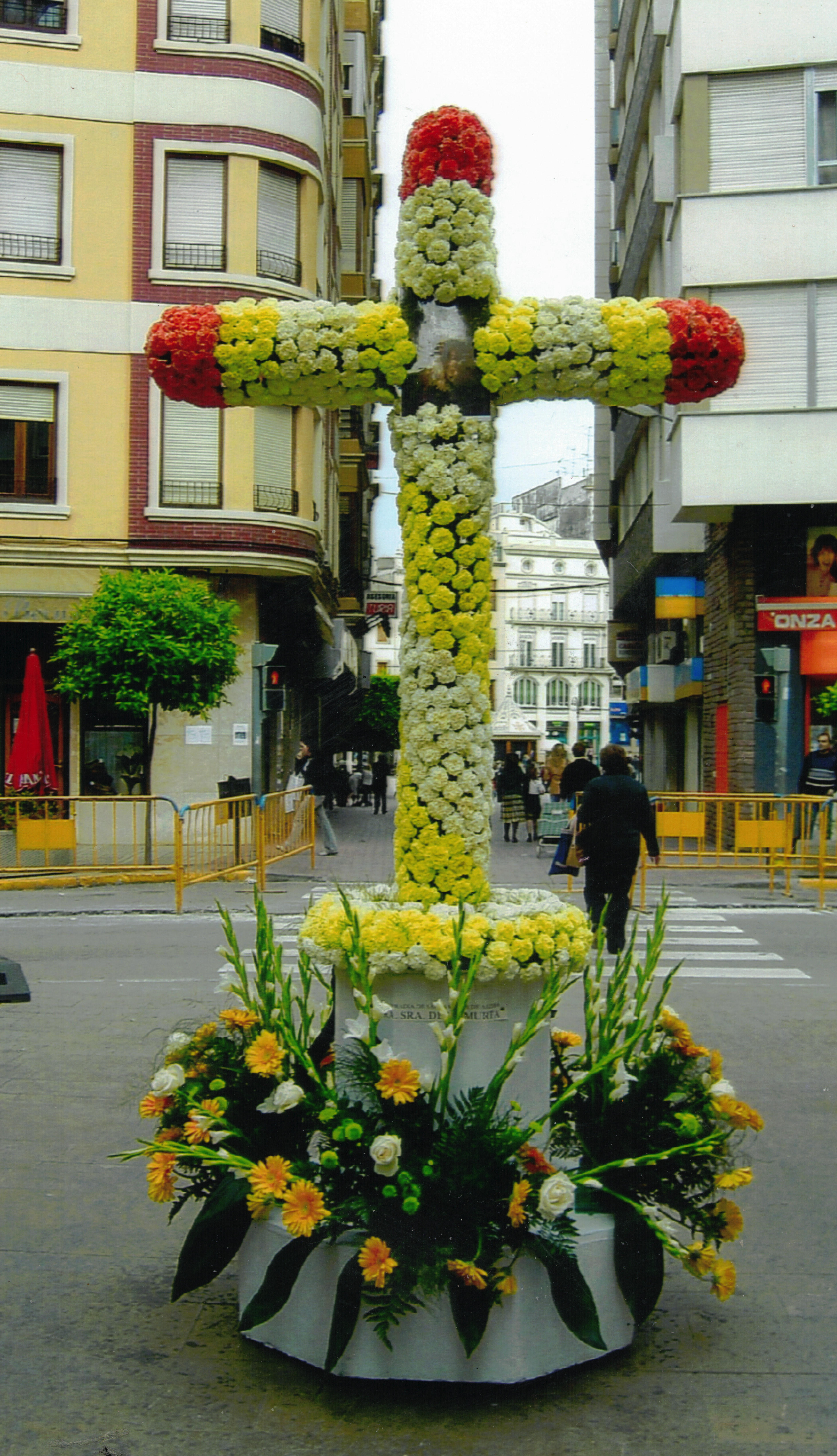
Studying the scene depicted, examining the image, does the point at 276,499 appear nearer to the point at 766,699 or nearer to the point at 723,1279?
the point at 766,699

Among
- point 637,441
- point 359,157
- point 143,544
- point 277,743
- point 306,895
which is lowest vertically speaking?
point 306,895

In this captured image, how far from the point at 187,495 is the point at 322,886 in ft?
30.4

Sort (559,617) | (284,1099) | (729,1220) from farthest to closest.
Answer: (559,617)
(729,1220)
(284,1099)

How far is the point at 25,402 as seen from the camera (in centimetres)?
2494

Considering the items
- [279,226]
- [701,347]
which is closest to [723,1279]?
[701,347]

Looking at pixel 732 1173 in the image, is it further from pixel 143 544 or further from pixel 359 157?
pixel 359 157

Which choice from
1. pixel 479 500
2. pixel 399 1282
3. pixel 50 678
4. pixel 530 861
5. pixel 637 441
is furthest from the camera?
pixel 637 441

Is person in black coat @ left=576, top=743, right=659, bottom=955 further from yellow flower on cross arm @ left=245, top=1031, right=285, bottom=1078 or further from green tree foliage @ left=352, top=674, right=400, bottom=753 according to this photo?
green tree foliage @ left=352, top=674, right=400, bottom=753

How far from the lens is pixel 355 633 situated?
52875 mm

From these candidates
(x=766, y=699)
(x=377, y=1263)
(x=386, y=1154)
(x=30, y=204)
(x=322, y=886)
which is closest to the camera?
(x=377, y=1263)

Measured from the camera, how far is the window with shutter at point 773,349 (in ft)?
72.9

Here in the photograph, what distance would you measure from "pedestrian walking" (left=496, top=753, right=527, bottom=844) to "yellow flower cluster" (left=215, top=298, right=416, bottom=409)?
22.3 m

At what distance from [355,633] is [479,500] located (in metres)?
48.1

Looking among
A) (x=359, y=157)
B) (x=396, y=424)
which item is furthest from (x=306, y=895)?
(x=359, y=157)
